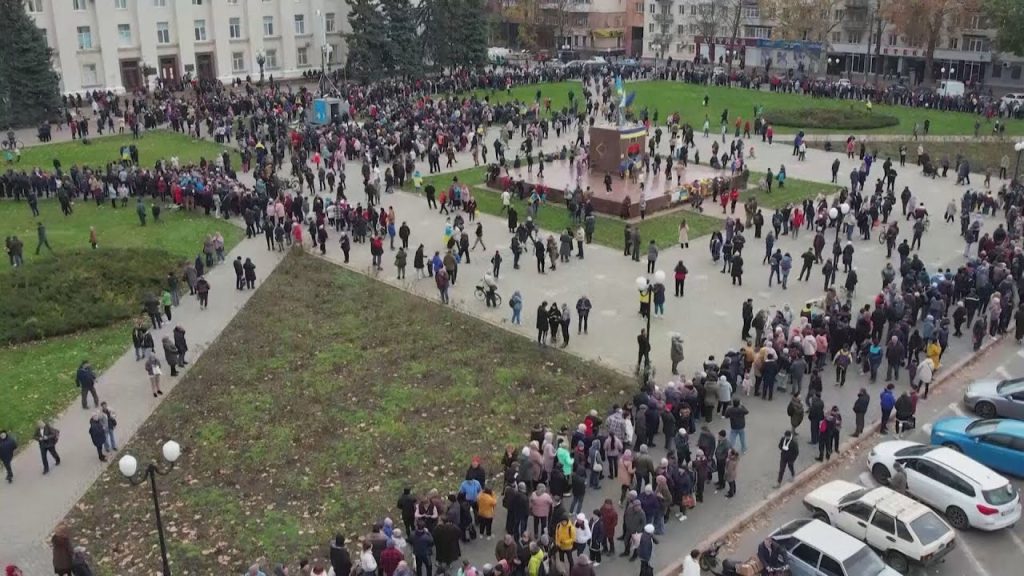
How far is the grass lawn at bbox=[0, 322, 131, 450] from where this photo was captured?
2039 cm

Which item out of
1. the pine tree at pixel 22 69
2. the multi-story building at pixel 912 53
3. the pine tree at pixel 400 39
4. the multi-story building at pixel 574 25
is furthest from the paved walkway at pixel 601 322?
→ the multi-story building at pixel 574 25

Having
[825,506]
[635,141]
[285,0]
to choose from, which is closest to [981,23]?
[635,141]

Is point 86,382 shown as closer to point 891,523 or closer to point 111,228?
point 111,228

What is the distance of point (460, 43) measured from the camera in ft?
225

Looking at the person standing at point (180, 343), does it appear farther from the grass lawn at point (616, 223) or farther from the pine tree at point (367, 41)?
the pine tree at point (367, 41)

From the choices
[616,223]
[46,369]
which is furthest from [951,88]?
[46,369]

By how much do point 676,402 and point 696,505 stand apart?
8.80 feet

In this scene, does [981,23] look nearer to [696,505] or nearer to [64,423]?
[696,505]

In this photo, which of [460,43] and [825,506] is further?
[460,43]

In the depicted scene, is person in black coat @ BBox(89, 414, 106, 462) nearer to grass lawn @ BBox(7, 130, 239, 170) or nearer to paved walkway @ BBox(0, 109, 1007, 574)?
paved walkway @ BBox(0, 109, 1007, 574)

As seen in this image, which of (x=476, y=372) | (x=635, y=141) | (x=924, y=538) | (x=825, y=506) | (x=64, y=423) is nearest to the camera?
(x=924, y=538)

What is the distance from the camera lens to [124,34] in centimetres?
6222

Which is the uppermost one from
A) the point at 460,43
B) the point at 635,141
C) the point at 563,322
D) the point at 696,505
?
the point at 460,43

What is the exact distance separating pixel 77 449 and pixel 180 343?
392 centimetres
